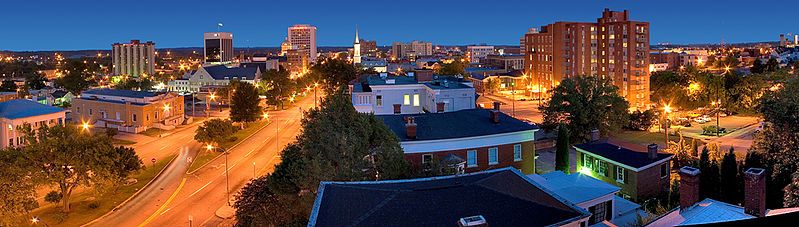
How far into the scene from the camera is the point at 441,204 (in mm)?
15797

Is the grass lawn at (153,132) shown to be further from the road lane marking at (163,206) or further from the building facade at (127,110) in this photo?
the road lane marking at (163,206)

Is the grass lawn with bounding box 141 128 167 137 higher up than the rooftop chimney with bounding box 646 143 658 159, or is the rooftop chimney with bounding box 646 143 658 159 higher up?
the rooftop chimney with bounding box 646 143 658 159

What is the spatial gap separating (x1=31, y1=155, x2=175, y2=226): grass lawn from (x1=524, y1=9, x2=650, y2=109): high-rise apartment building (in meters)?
55.5

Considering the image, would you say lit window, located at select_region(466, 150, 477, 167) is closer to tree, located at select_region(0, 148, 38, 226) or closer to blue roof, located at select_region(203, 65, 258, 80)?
tree, located at select_region(0, 148, 38, 226)

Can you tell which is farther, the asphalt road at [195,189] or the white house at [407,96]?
the white house at [407,96]

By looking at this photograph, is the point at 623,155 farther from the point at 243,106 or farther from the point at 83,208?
the point at 243,106

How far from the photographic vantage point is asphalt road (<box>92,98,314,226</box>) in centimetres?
3059

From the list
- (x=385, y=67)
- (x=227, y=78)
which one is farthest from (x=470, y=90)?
(x=385, y=67)

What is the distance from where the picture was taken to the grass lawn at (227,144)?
43578 mm

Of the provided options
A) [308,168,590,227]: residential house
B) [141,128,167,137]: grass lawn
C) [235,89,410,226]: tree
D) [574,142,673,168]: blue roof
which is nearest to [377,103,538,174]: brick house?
[574,142,673,168]: blue roof

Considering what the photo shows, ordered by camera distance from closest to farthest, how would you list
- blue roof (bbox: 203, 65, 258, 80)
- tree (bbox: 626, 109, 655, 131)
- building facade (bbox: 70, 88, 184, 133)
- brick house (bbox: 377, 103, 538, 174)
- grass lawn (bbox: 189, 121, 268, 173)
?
brick house (bbox: 377, 103, 538, 174), grass lawn (bbox: 189, 121, 268, 173), tree (bbox: 626, 109, 655, 131), building facade (bbox: 70, 88, 184, 133), blue roof (bbox: 203, 65, 258, 80)

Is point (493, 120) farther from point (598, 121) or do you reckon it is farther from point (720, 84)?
point (720, 84)

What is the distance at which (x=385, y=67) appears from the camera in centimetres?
18312

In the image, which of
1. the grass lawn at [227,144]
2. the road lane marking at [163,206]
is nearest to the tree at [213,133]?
the grass lawn at [227,144]
